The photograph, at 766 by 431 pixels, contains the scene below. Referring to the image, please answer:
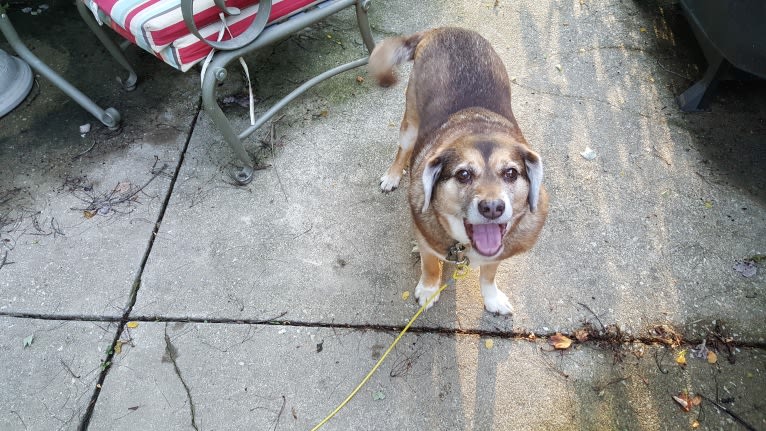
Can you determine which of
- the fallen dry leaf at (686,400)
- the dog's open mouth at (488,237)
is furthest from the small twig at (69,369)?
the fallen dry leaf at (686,400)

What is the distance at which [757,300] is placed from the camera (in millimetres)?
2510

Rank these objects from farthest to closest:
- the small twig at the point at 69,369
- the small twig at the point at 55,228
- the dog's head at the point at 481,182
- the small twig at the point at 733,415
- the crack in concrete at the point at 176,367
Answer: the small twig at the point at 55,228 → the small twig at the point at 69,369 → the crack in concrete at the point at 176,367 → the small twig at the point at 733,415 → the dog's head at the point at 481,182

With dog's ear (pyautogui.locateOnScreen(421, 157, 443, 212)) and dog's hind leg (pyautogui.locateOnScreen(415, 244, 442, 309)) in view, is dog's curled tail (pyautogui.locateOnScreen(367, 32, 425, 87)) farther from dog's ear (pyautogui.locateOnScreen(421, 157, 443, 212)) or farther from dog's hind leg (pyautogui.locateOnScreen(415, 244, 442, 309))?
dog's hind leg (pyautogui.locateOnScreen(415, 244, 442, 309))

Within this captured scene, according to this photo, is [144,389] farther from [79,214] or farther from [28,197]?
[28,197]

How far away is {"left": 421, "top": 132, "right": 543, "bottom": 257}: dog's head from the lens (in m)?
1.93

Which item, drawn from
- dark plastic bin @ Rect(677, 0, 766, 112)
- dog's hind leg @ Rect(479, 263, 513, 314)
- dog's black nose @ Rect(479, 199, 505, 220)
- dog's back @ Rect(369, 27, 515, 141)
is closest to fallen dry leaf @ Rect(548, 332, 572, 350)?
dog's hind leg @ Rect(479, 263, 513, 314)

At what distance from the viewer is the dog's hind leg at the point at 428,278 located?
2.42m

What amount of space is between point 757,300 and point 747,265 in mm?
217

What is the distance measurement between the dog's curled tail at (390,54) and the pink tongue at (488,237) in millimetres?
1278

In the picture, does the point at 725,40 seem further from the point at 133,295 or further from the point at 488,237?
the point at 133,295

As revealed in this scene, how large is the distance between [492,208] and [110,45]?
301 centimetres

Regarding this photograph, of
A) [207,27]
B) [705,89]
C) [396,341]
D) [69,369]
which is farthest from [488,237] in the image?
[705,89]

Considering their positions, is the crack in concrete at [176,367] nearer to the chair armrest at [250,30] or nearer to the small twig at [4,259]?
the small twig at [4,259]

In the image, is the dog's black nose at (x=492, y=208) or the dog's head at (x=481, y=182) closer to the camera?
the dog's black nose at (x=492, y=208)
